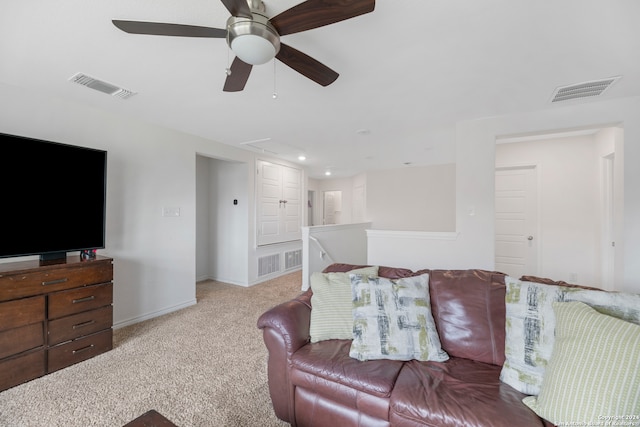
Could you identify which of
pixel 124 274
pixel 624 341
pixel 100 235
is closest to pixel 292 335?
pixel 624 341

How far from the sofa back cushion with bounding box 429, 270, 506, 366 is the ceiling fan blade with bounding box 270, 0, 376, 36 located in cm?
161

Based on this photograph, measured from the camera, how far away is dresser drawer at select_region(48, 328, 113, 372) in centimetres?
207

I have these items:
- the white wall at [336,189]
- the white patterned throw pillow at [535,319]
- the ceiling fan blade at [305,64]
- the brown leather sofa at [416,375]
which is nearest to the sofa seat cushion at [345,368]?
the brown leather sofa at [416,375]

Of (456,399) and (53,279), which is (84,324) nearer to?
(53,279)

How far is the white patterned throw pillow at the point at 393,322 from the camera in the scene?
57.7 inches

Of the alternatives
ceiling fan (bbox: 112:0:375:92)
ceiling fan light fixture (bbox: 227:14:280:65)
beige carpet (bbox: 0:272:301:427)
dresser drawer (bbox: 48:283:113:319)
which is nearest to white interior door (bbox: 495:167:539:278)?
beige carpet (bbox: 0:272:301:427)

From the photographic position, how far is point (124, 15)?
4.75 ft

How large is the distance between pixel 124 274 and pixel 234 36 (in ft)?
9.42

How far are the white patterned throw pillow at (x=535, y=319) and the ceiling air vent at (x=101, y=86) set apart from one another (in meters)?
3.34

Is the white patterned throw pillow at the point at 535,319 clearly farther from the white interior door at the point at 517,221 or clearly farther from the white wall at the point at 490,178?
the white interior door at the point at 517,221

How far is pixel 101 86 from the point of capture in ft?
7.36

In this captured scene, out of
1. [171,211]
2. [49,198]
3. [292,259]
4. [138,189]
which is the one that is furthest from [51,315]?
[292,259]

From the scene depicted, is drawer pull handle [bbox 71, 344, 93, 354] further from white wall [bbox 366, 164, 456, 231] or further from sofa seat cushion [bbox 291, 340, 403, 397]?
white wall [bbox 366, 164, 456, 231]

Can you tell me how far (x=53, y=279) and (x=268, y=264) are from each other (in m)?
3.12
